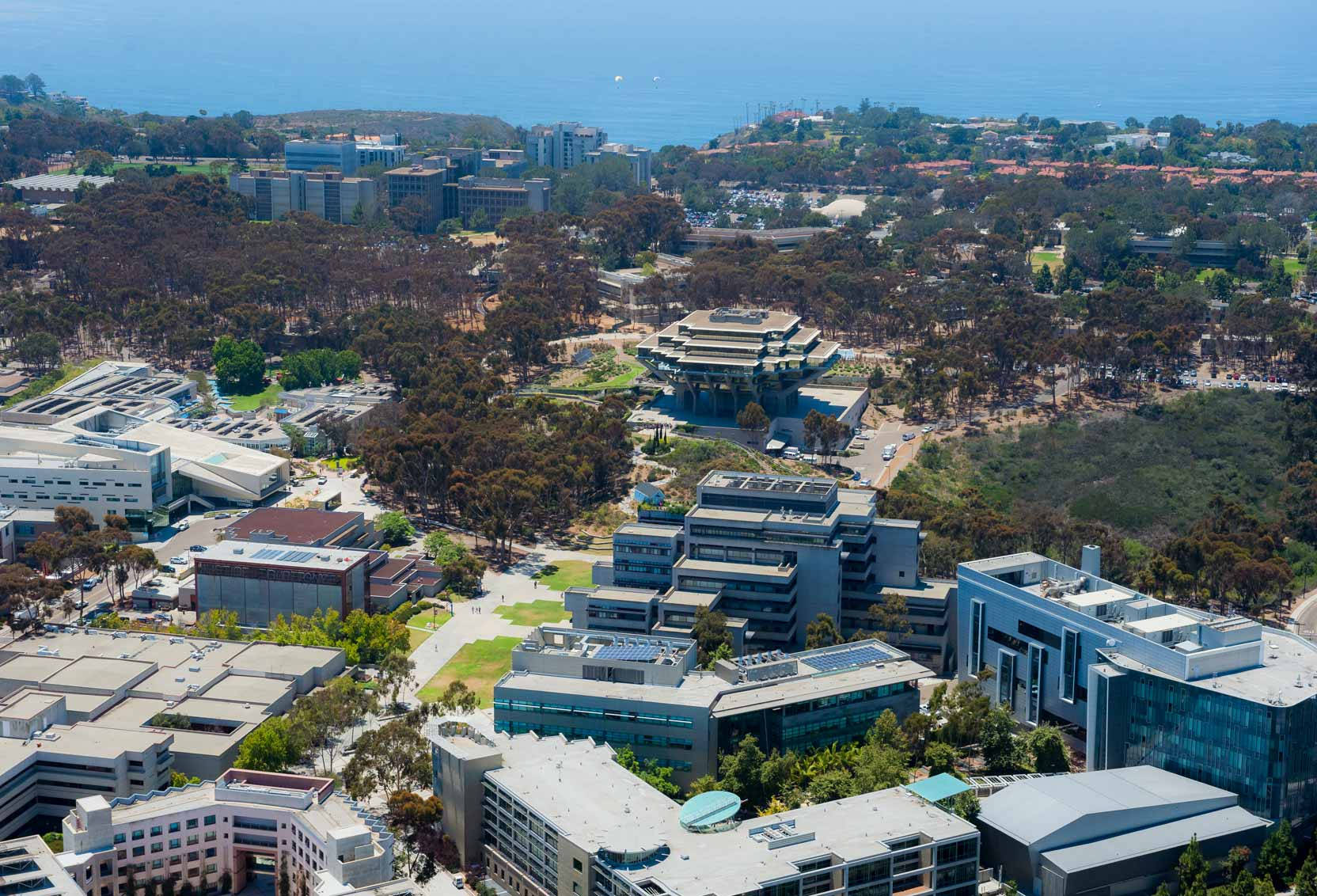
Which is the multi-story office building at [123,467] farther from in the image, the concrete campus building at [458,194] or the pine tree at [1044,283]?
the concrete campus building at [458,194]

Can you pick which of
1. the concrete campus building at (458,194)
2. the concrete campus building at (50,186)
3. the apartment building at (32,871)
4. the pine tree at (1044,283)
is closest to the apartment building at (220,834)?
the apartment building at (32,871)

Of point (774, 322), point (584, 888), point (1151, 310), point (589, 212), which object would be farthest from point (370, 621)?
point (589, 212)

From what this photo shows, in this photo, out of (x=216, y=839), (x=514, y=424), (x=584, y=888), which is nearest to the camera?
(x=584, y=888)

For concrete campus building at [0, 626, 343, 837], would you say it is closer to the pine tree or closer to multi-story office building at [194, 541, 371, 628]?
multi-story office building at [194, 541, 371, 628]

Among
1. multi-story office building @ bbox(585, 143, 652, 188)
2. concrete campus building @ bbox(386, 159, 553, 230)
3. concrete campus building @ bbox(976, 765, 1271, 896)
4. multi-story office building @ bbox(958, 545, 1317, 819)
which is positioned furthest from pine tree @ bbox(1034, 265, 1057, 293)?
concrete campus building @ bbox(976, 765, 1271, 896)

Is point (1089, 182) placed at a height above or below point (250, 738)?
above

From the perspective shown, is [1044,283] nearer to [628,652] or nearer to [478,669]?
[478,669]

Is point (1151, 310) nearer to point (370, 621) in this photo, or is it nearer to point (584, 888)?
point (370, 621)

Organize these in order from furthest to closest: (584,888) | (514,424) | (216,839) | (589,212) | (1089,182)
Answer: (1089,182)
(589,212)
(514,424)
(216,839)
(584,888)
